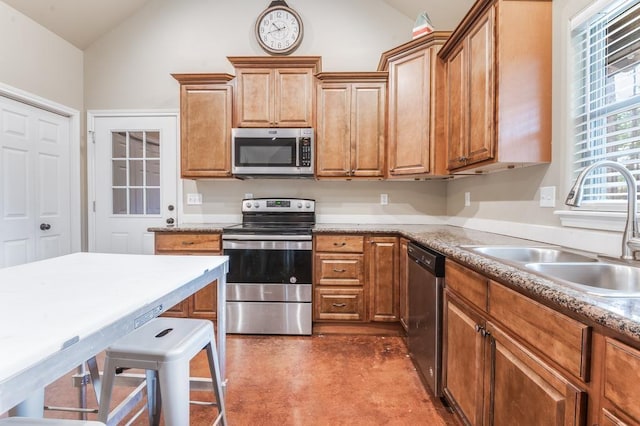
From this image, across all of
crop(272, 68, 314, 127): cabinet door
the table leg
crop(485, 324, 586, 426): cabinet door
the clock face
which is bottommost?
the table leg

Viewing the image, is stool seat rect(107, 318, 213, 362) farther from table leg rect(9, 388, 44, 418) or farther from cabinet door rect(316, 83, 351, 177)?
cabinet door rect(316, 83, 351, 177)

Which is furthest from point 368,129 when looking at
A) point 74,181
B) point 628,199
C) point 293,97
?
point 74,181

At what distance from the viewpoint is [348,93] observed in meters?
3.00

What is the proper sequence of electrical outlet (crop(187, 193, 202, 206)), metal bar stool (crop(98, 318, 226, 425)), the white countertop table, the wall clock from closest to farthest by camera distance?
the white countertop table < metal bar stool (crop(98, 318, 226, 425)) < the wall clock < electrical outlet (crop(187, 193, 202, 206))

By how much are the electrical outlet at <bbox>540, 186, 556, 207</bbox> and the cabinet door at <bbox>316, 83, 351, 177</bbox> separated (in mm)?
1589

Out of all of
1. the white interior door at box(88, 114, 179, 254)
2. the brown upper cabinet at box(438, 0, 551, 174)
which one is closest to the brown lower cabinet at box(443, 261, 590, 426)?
the brown upper cabinet at box(438, 0, 551, 174)

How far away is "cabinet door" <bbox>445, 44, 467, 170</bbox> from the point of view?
2195 millimetres

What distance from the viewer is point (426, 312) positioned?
1.87 m

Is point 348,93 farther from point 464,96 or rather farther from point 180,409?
point 180,409

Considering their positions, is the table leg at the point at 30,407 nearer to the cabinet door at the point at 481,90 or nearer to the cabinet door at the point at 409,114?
the cabinet door at the point at 481,90

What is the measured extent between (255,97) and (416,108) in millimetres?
1452

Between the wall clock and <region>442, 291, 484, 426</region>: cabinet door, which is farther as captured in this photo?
the wall clock

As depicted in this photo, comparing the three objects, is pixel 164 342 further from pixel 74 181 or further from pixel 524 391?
pixel 74 181

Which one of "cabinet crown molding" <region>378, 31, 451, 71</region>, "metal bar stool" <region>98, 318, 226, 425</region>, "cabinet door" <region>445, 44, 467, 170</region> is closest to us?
"metal bar stool" <region>98, 318, 226, 425</region>
